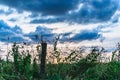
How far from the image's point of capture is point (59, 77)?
9906 mm

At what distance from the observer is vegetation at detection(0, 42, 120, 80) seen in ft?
33.6

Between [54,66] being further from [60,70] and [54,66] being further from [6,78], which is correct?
[6,78]

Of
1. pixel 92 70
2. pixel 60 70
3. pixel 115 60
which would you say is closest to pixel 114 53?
pixel 115 60

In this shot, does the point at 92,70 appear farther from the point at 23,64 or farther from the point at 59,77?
the point at 23,64

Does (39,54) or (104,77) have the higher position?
(39,54)

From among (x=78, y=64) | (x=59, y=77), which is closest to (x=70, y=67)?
(x=78, y=64)

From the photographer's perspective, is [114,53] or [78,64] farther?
[114,53]

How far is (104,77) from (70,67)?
3.84 ft

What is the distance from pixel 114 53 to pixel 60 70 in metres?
2.32

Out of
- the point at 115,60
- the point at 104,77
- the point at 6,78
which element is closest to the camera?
the point at 6,78

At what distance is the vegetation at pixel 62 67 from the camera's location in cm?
1024

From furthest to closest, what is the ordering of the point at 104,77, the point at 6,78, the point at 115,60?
1. the point at 115,60
2. the point at 104,77
3. the point at 6,78

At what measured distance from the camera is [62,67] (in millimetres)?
10625

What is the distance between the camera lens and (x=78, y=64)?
1088 cm
